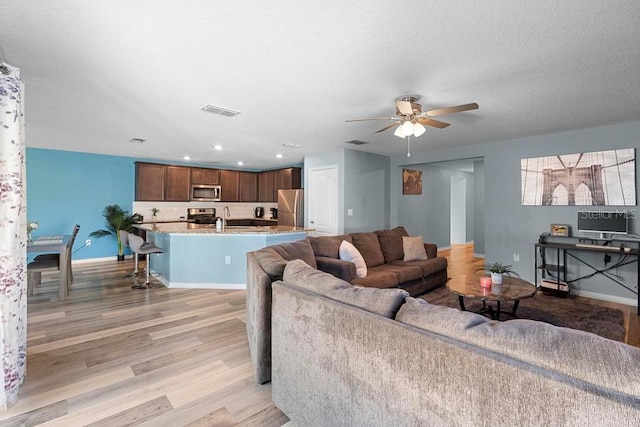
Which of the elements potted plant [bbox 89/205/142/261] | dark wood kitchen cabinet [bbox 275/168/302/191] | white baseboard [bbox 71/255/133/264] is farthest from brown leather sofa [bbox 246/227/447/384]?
white baseboard [bbox 71/255/133/264]

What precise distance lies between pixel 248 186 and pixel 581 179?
23.9 ft

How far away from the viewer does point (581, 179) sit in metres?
4.46

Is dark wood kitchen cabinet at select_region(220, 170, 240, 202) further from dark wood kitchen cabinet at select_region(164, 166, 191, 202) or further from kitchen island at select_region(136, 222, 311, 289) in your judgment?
kitchen island at select_region(136, 222, 311, 289)

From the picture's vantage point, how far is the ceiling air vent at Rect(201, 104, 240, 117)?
3.43 m

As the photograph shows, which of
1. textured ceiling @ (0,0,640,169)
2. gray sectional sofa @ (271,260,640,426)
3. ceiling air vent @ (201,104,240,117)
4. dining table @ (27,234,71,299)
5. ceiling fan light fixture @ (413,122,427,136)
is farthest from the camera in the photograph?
dining table @ (27,234,71,299)

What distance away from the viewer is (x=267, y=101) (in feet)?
10.7

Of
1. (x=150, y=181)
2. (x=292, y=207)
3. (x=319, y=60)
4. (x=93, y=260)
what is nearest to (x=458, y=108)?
(x=319, y=60)

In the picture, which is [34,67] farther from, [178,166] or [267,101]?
[178,166]

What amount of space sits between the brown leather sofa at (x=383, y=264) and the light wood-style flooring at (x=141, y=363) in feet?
3.98

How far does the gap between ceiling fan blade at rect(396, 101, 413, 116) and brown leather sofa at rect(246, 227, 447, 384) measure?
171 cm

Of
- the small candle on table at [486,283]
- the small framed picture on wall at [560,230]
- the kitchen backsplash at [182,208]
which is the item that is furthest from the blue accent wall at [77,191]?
the small framed picture on wall at [560,230]

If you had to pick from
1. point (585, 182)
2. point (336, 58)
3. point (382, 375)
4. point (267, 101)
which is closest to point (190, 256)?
point (267, 101)

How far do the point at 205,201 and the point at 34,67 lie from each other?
5857mm

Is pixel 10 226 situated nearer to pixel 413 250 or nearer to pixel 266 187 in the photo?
pixel 413 250
